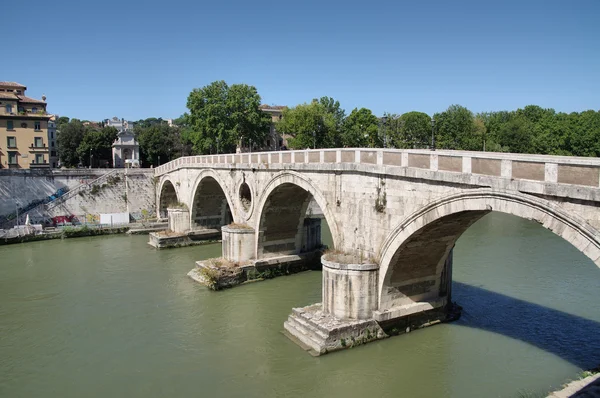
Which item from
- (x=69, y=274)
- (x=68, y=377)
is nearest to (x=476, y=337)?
(x=68, y=377)

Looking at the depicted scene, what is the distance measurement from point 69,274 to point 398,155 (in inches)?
590

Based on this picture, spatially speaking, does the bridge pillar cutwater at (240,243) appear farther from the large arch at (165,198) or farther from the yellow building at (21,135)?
the yellow building at (21,135)

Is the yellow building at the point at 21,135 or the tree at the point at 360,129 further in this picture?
the tree at the point at 360,129

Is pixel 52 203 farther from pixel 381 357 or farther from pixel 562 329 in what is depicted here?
pixel 562 329

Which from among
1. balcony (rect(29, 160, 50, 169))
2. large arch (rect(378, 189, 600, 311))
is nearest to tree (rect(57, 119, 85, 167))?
balcony (rect(29, 160, 50, 169))

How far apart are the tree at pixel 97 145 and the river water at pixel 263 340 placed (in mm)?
28229

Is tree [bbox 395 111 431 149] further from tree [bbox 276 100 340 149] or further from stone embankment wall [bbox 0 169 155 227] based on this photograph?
stone embankment wall [bbox 0 169 155 227]

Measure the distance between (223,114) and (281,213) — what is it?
77.3 feet

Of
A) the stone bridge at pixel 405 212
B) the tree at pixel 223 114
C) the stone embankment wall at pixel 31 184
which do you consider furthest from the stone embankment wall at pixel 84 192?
the stone bridge at pixel 405 212

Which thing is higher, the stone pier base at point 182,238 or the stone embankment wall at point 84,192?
the stone embankment wall at point 84,192

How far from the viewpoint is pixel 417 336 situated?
38.6 ft

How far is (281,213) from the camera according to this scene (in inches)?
713

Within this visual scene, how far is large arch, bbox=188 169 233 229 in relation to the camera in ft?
81.9

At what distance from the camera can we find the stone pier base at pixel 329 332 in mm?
10977
